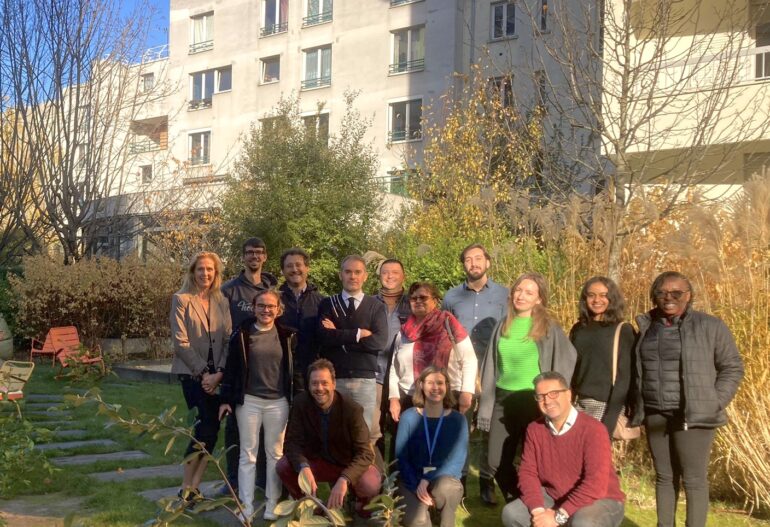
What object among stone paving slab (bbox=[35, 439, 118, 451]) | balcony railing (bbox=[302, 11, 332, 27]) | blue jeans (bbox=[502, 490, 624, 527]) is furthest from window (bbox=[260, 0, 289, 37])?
blue jeans (bbox=[502, 490, 624, 527])

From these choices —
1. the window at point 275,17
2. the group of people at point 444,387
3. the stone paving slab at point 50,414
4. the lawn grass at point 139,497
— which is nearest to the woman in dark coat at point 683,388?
the group of people at point 444,387

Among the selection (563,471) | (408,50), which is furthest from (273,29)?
(563,471)

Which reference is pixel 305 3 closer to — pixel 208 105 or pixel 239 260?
pixel 208 105

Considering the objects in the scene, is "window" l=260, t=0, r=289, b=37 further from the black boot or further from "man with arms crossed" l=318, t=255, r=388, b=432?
the black boot

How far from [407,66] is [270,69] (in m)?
6.77

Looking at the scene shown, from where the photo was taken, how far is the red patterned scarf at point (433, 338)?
588 cm

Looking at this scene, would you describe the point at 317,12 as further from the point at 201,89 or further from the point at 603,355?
the point at 603,355

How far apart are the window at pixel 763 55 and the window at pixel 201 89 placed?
22738mm

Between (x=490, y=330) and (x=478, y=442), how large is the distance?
85.0 inches

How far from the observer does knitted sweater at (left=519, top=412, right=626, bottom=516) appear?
474cm

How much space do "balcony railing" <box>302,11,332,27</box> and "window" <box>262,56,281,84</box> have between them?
5.95ft

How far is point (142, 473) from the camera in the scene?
23.2 ft

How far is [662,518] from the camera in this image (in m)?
5.18

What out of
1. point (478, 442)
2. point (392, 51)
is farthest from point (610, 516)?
point (392, 51)
